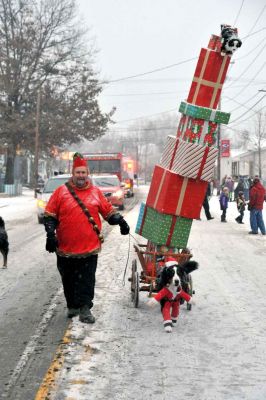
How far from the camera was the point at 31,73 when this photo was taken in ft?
155

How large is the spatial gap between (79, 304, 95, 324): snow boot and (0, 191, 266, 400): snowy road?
82 mm

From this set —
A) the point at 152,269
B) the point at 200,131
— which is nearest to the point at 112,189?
the point at 152,269

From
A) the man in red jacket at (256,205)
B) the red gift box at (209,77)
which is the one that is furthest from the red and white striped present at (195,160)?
the man in red jacket at (256,205)

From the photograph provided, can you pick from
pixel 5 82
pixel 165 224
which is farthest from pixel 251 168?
pixel 165 224

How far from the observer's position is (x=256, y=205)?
17297 mm

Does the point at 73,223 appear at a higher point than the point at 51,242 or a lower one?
higher

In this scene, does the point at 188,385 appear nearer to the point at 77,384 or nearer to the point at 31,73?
the point at 77,384

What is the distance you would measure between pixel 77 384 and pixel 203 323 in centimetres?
239

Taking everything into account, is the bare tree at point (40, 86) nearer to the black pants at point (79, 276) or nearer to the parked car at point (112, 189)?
the parked car at point (112, 189)

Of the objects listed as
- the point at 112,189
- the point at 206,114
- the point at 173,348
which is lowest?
the point at 173,348

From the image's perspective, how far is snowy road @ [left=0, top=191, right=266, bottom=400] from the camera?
4.66m

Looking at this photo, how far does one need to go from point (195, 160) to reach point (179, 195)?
517mm

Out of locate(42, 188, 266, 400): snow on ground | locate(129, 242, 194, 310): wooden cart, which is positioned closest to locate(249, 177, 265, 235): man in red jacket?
locate(42, 188, 266, 400): snow on ground

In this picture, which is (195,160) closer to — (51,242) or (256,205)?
(51,242)
